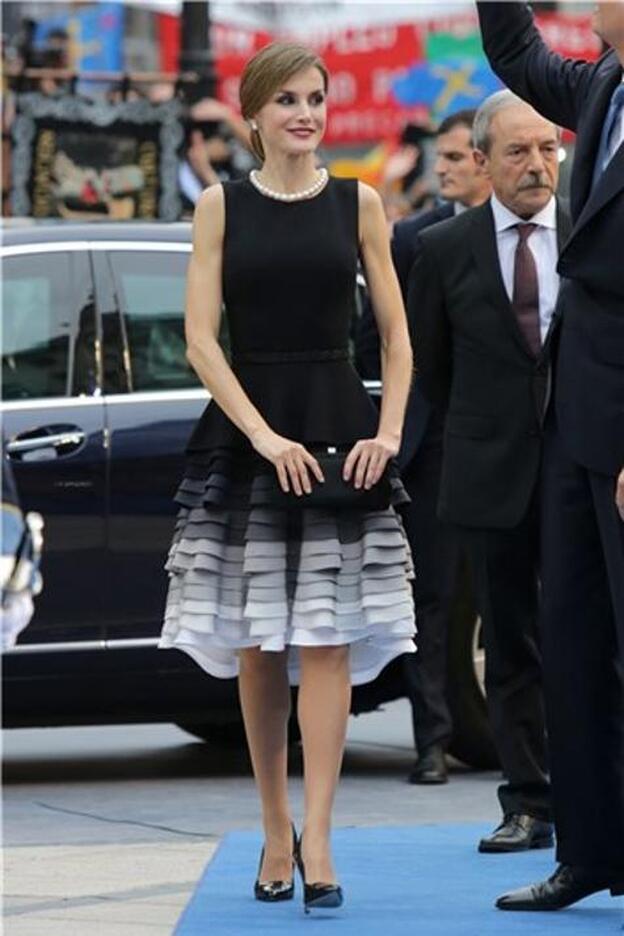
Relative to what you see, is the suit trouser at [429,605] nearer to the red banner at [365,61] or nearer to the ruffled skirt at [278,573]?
the ruffled skirt at [278,573]

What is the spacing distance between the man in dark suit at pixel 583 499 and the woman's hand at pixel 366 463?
0.37 metres

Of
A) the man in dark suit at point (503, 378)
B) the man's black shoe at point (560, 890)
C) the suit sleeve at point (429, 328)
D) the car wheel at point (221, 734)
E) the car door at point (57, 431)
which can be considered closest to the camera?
the man's black shoe at point (560, 890)

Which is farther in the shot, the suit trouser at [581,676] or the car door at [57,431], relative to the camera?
the car door at [57,431]

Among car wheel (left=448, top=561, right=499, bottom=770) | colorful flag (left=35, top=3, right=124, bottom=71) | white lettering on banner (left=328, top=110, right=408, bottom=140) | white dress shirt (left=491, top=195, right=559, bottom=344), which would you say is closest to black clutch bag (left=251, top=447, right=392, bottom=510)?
white dress shirt (left=491, top=195, right=559, bottom=344)

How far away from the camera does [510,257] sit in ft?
23.3

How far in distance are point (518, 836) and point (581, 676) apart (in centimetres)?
120

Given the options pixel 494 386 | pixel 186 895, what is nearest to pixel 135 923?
pixel 186 895

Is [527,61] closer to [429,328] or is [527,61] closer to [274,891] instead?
[429,328]

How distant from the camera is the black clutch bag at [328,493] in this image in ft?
19.6

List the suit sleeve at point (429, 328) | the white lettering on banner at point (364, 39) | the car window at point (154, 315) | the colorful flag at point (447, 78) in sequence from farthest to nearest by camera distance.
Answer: the white lettering on banner at point (364, 39) < the colorful flag at point (447, 78) < the car window at point (154, 315) < the suit sleeve at point (429, 328)

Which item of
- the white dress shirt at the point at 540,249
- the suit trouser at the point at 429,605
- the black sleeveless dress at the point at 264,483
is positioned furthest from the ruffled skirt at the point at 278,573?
the suit trouser at the point at 429,605

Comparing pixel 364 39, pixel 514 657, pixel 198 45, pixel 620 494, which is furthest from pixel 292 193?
pixel 364 39

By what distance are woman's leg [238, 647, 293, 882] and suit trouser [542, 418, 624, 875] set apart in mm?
671

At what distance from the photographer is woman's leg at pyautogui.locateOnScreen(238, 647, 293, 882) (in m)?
6.18
